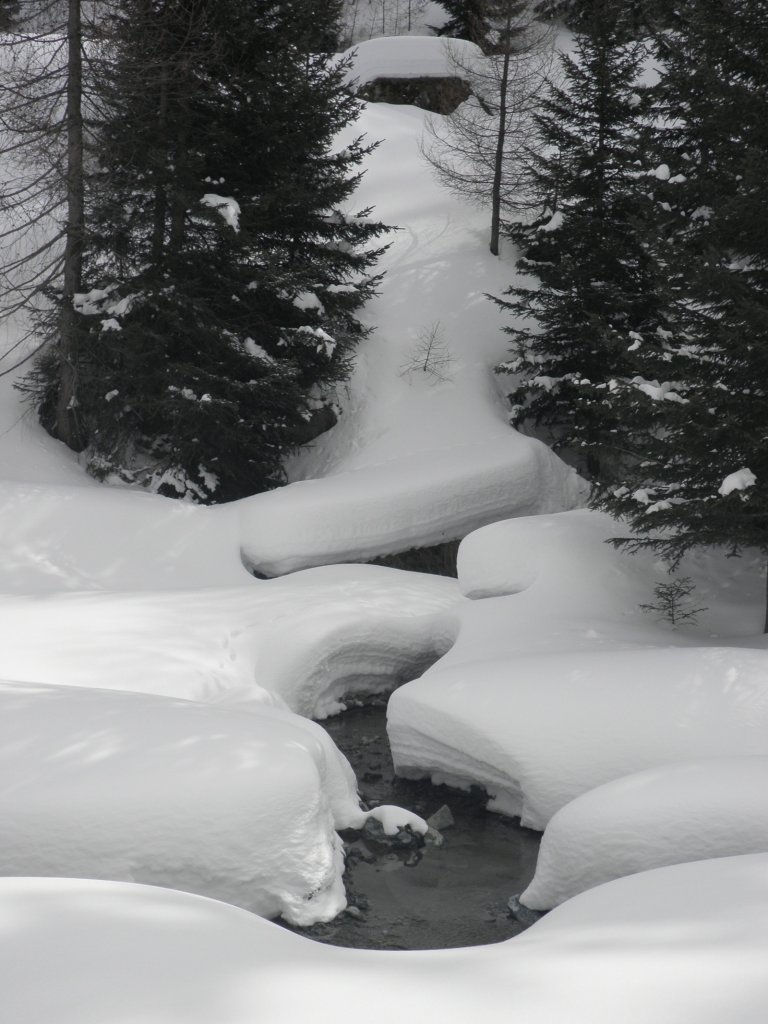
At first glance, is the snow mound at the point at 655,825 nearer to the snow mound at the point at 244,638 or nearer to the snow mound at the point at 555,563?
the snow mound at the point at 244,638

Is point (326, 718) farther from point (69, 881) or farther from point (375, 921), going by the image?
point (69, 881)

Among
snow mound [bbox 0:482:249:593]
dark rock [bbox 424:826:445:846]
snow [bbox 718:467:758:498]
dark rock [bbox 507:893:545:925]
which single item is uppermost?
snow [bbox 718:467:758:498]

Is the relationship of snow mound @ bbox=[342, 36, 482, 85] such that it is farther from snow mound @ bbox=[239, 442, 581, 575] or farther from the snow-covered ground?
snow mound @ bbox=[239, 442, 581, 575]

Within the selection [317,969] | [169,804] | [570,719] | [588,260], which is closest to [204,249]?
[588,260]

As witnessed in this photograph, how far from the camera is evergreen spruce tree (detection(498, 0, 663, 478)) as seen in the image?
1537 cm

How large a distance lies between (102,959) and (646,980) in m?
1.92

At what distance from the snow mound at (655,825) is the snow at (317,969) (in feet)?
5.06

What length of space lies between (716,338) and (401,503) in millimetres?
4972

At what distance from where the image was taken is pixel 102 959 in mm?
3408

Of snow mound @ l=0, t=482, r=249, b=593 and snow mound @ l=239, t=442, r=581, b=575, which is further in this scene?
snow mound @ l=239, t=442, r=581, b=575

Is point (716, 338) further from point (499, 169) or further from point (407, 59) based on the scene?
point (407, 59)

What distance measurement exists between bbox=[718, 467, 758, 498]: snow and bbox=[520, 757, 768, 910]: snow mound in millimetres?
2734

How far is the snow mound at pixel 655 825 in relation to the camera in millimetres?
5828

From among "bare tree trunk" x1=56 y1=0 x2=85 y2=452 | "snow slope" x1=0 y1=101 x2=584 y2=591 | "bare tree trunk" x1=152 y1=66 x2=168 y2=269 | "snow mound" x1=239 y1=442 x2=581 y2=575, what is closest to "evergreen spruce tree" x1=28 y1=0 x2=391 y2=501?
"bare tree trunk" x1=152 y1=66 x2=168 y2=269
